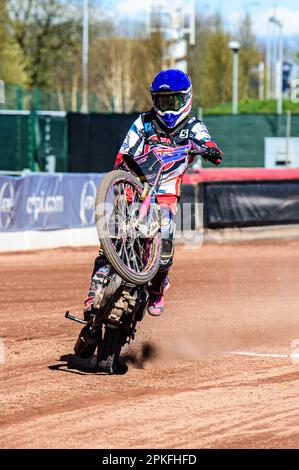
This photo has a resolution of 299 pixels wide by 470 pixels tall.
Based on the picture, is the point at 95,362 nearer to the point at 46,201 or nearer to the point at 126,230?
the point at 126,230

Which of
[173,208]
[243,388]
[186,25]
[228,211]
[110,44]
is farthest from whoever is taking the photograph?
[110,44]

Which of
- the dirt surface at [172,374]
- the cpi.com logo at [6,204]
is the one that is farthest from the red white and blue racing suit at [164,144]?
the cpi.com logo at [6,204]

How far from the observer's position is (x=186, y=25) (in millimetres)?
52781

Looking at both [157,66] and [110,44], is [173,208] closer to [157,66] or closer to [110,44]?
[157,66]

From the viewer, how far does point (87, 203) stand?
65.9 ft

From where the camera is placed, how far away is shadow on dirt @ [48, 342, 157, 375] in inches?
311

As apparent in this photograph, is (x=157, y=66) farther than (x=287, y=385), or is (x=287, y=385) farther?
(x=157, y=66)

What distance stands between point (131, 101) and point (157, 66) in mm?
2868

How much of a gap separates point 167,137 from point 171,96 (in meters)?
0.33

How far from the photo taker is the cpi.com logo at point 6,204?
59.2ft

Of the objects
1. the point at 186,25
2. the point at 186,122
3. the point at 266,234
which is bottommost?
the point at 266,234

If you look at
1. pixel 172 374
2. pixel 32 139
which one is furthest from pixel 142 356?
pixel 32 139

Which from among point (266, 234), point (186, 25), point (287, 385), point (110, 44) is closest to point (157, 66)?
point (186, 25)
